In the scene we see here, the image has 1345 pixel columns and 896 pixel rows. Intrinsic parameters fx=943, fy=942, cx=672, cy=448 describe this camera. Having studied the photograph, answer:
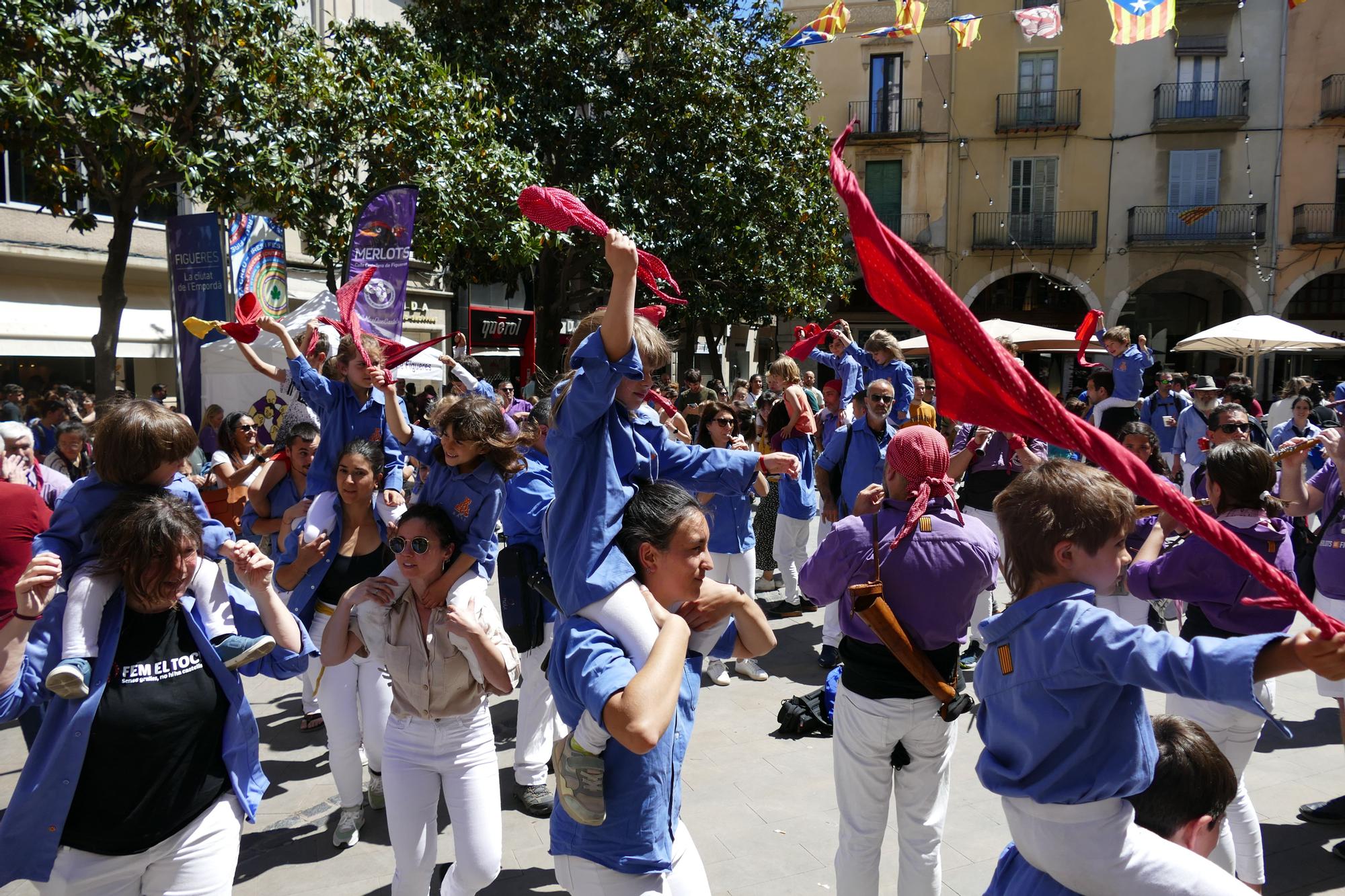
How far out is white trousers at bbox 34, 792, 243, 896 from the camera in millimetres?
2395

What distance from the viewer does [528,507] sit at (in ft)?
15.5

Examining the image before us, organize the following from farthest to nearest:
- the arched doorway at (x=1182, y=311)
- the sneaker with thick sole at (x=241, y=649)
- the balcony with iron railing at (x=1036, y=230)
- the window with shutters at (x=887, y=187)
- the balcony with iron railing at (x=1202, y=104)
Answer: the window with shutters at (x=887, y=187) < the arched doorway at (x=1182, y=311) < the balcony with iron railing at (x=1036, y=230) < the balcony with iron railing at (x=1202, y=104) < the sneaker with thick sole at (x=241, y=649)

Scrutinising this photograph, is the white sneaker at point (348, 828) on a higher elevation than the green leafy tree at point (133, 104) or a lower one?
lower

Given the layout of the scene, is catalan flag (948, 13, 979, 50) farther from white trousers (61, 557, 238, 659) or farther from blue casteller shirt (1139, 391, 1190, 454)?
white trousers (61, 557, 238, 659)

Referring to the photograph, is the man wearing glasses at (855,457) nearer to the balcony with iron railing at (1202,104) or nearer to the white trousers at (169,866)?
the white trousers at (169,866)

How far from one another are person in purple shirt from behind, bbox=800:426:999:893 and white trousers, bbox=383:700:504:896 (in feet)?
4.16

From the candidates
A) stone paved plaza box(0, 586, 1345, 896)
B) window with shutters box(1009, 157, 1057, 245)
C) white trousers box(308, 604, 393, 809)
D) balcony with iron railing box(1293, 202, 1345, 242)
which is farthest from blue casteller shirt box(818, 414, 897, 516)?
balcony with iron railing box(1293, 202, 1345, 242)

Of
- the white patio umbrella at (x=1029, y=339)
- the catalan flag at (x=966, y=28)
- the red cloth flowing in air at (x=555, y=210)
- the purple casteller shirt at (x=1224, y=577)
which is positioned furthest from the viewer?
the catalan flag at (x=966, y=28)

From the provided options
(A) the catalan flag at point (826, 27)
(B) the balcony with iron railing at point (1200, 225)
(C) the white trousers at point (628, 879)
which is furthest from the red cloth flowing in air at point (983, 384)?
(B) the balcony with iron railing at point (1200, 225)

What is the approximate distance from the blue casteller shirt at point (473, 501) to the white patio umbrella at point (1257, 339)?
14244 mm

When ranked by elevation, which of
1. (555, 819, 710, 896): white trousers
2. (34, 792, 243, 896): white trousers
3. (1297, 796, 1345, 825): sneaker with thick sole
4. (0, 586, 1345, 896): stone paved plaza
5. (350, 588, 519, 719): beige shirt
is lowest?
(0, 586, 1345, 896): stone paved plaza

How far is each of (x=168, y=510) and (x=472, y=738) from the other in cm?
134

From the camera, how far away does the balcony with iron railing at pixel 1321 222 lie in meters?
27.7

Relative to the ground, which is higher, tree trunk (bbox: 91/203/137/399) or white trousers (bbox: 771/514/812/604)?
tree trunk (bbox: 91/203/137/399)
